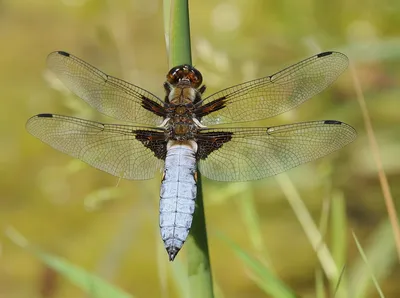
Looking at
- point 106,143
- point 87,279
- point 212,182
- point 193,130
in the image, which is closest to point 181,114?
point 193,130

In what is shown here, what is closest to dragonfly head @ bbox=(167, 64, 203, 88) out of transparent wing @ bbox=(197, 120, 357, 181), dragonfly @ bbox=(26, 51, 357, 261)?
dragonfly @ bbox=(26, 51, 357, 261)

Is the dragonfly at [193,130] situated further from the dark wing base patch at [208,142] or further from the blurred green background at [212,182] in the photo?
the blurred green background at [212,182]

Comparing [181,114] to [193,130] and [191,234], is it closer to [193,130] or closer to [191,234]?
[193,130]

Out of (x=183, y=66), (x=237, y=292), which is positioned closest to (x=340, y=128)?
(x=183, y=66)

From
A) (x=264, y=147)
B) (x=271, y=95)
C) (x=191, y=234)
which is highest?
(x=271, y=95)

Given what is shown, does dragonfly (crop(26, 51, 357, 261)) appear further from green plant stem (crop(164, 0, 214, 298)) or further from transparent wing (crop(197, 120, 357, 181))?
green plant stem (crop(164, 0, 214, 298))

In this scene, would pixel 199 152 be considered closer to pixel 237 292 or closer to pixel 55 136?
pixel 55 136
